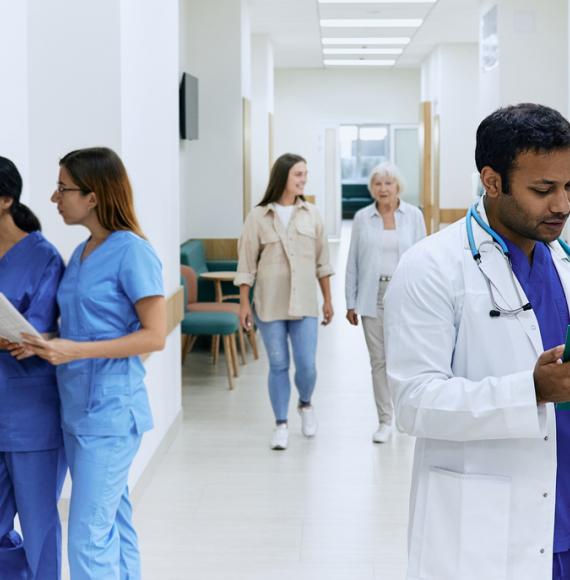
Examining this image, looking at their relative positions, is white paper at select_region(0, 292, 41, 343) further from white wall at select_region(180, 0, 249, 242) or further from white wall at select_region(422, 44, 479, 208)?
white wall at select_region(422, 44, 479, 208)

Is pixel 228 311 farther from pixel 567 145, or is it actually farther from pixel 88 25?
pixel 567 145

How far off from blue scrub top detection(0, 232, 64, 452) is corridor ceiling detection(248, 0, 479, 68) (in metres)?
8.93

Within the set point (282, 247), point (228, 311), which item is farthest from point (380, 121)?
point (282, 247)

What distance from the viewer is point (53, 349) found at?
112 inches

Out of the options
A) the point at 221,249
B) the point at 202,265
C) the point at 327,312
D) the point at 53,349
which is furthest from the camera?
the point at 221,249

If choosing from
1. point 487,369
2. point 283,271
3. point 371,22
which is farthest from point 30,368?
point 371,22

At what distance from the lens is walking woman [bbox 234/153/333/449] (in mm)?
5648

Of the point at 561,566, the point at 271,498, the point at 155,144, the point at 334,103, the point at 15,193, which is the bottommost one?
the point at 271,498

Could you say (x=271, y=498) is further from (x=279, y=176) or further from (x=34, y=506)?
(x=34, y=506)

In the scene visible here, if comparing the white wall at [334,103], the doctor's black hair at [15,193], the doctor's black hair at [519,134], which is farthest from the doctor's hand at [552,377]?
the white wall at [334,103]

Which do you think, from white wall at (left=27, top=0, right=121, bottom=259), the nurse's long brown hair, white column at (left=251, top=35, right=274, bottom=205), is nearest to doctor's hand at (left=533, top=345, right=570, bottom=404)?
the nurse's long brown hair

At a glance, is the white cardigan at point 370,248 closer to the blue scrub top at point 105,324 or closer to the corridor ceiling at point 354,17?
the blue scrub top at point 105,324

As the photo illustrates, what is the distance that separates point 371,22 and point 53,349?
1144 centimetres

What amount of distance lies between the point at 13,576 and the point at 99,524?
430 mm
